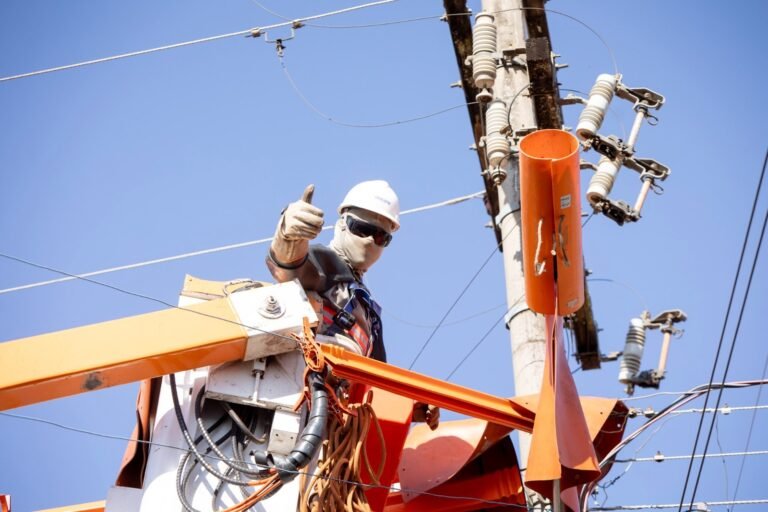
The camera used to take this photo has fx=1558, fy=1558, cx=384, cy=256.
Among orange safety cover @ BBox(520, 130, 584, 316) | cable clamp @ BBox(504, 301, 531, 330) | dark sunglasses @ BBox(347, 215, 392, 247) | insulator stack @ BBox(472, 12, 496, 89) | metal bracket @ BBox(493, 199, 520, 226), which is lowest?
orange safety cover @ BBox(520, 130, 584, 316)

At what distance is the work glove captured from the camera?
7703 mm

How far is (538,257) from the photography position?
24.1 feet

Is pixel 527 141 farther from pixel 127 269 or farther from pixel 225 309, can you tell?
pixel 127 269

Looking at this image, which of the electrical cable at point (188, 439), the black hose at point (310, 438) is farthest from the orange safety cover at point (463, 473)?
the electrical cable at point (188, 439)

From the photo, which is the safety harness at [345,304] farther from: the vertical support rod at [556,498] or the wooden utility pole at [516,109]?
the vertical support rod at [556,498]

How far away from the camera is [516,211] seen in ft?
33.0

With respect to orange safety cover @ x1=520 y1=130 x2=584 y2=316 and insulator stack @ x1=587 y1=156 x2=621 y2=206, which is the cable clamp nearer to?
insulator stack @ x1=587 y1=156 x2=621 y2=206

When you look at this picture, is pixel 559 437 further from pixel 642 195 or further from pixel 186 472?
pixel 642 195

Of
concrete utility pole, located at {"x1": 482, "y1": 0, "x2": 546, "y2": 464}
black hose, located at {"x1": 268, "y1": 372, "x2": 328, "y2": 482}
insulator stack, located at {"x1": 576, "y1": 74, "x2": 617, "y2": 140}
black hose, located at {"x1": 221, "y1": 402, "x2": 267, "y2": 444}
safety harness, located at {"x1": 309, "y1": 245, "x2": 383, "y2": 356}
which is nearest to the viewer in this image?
black hose, located at {"x1": 268, "y1": 372, "x2": 328, "y2": 482}

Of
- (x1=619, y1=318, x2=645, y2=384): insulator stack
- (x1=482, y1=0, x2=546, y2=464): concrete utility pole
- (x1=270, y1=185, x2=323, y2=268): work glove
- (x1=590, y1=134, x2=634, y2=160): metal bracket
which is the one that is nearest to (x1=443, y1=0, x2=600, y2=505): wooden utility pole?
(x1=482, y1=0, x2=546, y2=464): concrete utility pole

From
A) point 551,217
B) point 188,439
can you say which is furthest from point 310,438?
point 551,217

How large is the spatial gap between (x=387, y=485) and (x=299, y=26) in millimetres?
5496

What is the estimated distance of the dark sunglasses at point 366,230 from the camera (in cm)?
884

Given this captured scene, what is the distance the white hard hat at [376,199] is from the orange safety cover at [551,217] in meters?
1.59
